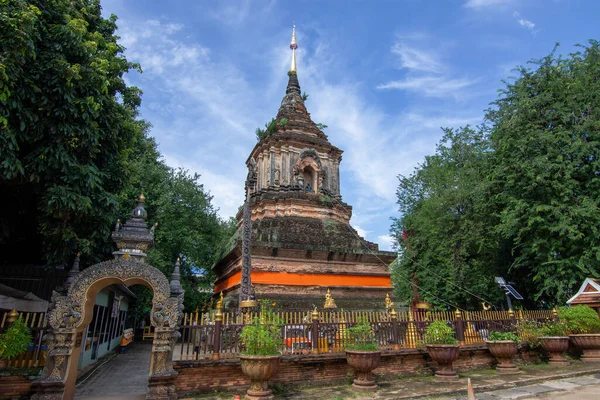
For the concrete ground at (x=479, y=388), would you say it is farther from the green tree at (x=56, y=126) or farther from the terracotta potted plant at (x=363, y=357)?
the green tree at (x=56, y=126)

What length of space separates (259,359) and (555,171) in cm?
1389

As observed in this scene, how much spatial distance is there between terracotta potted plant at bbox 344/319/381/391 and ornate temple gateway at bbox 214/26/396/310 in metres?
4.90

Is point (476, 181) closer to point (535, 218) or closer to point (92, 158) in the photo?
point (535, 218)

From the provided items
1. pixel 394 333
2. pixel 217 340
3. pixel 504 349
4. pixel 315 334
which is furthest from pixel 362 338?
pixel 504 349

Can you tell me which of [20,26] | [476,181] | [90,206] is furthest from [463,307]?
[20,26]

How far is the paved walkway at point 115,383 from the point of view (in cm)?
784

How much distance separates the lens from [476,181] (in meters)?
18.5

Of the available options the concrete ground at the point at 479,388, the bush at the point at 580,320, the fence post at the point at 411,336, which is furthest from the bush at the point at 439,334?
the bush at the point at 580,320

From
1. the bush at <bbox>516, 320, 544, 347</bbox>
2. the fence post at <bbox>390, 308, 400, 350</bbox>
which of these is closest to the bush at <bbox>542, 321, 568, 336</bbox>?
the bush at <bbox>516, 320, 544, 347</bbox>

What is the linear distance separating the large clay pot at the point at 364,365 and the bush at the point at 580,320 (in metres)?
8.21

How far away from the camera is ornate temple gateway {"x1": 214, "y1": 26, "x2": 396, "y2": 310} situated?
48.2 feet

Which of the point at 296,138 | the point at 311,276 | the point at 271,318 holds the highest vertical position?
the point at 296,138

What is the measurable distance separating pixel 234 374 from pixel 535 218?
12.5 meters

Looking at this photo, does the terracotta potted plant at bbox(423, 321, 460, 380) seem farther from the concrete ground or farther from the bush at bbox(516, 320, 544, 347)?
the bush at bbox(516, 320, 544, 347)
